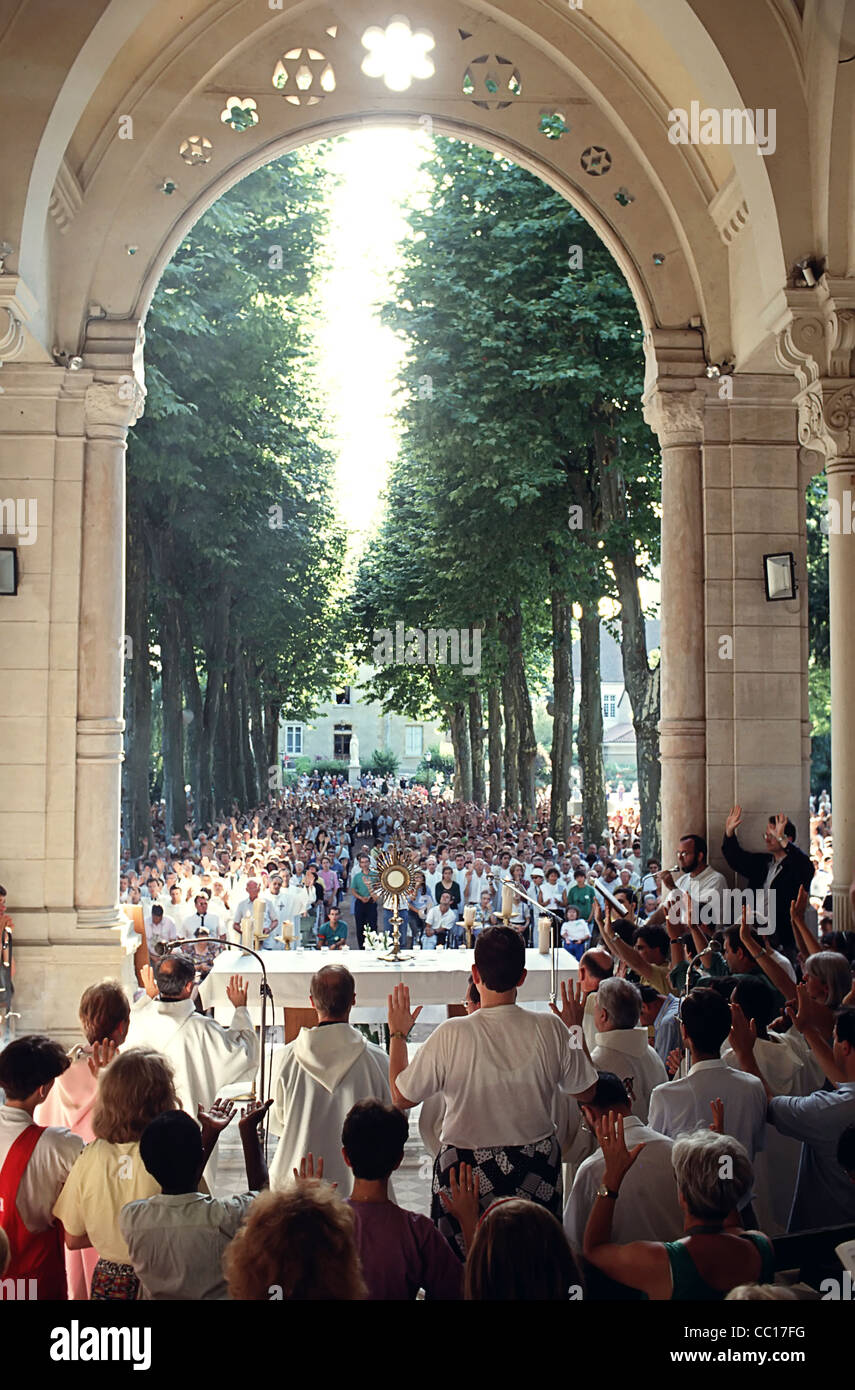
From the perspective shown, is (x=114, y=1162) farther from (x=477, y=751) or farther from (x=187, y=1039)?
(x=477, y=751)

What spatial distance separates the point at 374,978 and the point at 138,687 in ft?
48.3

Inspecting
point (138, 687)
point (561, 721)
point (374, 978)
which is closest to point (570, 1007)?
point (374, 978)

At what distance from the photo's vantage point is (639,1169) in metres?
4.09

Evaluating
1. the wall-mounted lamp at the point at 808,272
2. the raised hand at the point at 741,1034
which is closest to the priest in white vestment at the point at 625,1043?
the raised hand at the point at 741,1034

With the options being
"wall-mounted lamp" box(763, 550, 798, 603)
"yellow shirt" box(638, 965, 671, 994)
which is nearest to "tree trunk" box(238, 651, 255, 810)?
"wall-mounted lamp" box(763, 550, 798, 603)

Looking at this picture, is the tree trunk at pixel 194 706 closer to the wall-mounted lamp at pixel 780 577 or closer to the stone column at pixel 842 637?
the wall-mounted lamp at pixel 780 577

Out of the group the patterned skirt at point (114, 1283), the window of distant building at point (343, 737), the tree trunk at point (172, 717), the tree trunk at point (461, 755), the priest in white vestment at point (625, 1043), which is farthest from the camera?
the window of distant building at point (343, 737)

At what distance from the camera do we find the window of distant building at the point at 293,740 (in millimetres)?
93031

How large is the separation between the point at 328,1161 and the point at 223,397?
15.6 metres

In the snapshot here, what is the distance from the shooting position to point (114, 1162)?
4027 mm

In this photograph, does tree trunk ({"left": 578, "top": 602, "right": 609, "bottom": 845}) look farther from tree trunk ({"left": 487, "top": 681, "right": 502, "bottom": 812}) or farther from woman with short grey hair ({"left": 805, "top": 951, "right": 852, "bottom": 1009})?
woman with short grey hair ({"left": 805, "top": 951, "right": 852, "bottom": 1009})

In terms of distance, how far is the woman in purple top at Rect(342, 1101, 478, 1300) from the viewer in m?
3.65

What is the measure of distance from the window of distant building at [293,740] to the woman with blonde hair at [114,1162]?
88.8 m

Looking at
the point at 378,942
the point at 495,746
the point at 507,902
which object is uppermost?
the point at 495,746
